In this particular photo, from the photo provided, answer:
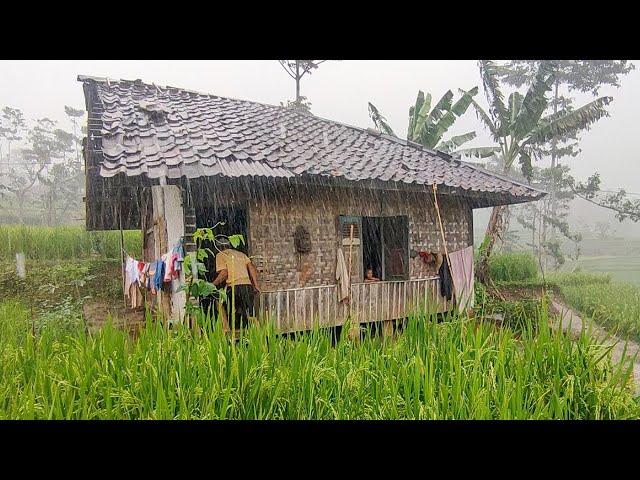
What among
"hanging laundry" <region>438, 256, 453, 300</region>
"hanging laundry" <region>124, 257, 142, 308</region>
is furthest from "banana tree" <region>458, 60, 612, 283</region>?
"hanging laundry" <region>124, 257, 142, 308</region>

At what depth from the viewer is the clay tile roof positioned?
7.97 ft

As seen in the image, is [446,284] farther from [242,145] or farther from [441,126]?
[441,126]

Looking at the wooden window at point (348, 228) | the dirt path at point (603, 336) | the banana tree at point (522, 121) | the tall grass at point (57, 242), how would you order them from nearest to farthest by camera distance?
the dirt path at point (603, 336) → the tall grass at point (57, 242) → the banana tree at point (522, 121) → the wooden window at point (348, 228)

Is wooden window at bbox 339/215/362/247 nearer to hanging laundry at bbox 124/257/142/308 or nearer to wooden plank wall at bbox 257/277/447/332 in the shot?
wooden plank wall at bbox 257/277/447/332

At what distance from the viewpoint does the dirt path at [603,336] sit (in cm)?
194

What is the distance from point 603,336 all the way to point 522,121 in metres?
1.89

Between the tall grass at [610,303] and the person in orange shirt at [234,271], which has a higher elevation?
the person in orange shirt at [234,271]

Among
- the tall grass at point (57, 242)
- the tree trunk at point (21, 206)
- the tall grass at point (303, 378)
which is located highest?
the tree trunk at point (21, 206)

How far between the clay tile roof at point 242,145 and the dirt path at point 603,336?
114 cm

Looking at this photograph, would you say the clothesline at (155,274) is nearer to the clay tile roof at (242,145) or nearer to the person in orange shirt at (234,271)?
the person in orange shirt at (234,271)

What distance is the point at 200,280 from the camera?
2299mm

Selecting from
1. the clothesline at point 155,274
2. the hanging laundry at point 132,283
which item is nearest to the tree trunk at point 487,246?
the clothesline at point 155,274

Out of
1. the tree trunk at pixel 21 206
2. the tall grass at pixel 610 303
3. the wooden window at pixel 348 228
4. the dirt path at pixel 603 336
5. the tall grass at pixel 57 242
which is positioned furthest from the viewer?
the wooden window at pixel 348 228

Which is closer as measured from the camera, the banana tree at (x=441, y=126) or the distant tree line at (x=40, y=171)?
the distant tree line at (x=40, y=171)
